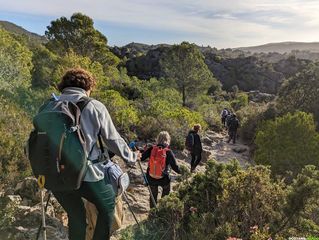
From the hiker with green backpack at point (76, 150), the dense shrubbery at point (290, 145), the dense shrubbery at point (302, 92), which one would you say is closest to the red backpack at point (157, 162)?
the hiker with green backpack at point (76, 150)

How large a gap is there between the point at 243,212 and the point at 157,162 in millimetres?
1999

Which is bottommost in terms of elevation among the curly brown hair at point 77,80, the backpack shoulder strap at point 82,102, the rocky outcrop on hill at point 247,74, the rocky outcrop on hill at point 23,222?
the rocky outcrop on hill at point 247,74

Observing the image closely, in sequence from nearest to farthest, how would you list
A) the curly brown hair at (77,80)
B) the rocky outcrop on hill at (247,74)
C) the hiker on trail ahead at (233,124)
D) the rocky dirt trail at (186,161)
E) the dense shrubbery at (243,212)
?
the curly brown hair at (77,80) → the dense shrubbery at (243,212) → the rocky dirt trail at (186,161) → the hiker on trail ahead at (233,124) → the rocky outcrop on hill at (247,74)

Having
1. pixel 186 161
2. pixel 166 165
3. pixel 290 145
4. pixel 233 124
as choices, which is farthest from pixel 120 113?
pixel 166 165

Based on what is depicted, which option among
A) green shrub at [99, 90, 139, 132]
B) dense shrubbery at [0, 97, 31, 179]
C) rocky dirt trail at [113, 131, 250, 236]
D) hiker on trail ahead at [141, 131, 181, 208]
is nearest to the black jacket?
hiker on trail ahead at [141, 131, 181, 208]

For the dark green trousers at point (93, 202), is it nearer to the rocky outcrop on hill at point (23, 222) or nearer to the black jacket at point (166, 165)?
the rocky outcrop on hill at point (23, 222)

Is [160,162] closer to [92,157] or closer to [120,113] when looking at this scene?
[92,157]

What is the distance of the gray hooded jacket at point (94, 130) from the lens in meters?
3.04

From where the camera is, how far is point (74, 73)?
332 centimetres

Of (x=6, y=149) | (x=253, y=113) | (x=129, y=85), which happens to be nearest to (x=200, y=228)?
(x=6, y=149)

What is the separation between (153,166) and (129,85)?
24.9 metres

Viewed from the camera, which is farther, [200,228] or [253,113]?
[253,113]

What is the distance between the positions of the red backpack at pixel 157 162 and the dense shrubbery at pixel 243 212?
129cm

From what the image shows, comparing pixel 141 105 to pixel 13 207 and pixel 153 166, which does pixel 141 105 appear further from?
pixel 13 207
